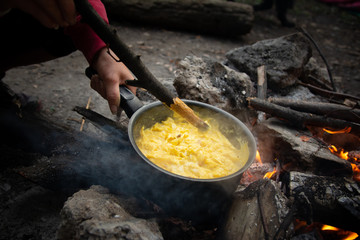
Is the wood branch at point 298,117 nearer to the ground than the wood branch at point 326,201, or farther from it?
farther from it

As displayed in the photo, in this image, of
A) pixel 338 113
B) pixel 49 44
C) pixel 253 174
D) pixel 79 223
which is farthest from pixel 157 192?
pixel 338 113

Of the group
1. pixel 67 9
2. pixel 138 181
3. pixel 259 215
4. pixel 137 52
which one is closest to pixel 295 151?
pixel 259 215

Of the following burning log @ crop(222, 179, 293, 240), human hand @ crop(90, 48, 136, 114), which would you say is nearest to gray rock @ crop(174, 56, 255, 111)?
human hand @ crop(90, 48, 136, 114)

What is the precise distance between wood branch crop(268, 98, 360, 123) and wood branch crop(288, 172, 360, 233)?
3.23ft

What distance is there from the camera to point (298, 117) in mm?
2633

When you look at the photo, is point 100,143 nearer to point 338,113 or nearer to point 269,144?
point 269,144

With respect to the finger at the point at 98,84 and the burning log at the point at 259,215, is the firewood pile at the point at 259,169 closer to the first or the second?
the burning log at the point at 259,215

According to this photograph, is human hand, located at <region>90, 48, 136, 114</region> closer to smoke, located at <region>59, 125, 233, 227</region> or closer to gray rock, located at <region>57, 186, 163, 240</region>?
smoke, located at <region>59, 125, 233, 227</region>

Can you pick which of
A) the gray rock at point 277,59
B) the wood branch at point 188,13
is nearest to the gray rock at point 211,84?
the gray rock at point 277,59

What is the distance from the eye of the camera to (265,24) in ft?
26.2

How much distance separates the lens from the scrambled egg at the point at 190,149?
1.88 meters

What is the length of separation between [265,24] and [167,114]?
7.04 meters

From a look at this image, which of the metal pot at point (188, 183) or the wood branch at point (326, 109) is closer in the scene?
the metal pot at point (188, 183)

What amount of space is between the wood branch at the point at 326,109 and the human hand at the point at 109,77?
1.77 metres
